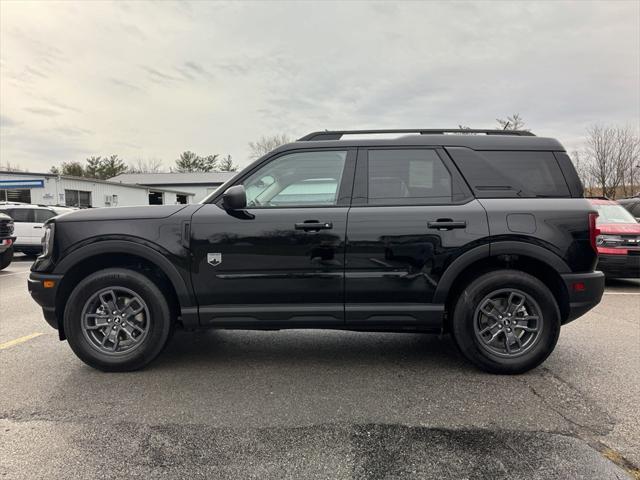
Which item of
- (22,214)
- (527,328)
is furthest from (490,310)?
(22,214)

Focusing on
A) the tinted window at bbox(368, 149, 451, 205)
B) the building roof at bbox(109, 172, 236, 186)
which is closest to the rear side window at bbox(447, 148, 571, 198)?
the tinted window at bbox(368, 149, 451, 205)

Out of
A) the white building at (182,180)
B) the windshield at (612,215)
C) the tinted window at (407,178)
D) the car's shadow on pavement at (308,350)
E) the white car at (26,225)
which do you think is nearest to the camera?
the tinted window at (407,178)

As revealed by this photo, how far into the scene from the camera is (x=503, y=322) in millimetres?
3742

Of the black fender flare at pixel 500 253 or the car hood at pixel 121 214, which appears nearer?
the black fender flare at pixel 500 253

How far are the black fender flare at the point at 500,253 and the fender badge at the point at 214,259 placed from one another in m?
1.82

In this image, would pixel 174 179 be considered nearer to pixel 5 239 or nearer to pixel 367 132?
pixel 5 239

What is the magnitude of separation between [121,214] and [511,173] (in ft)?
11.0

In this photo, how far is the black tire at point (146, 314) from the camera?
371 cm

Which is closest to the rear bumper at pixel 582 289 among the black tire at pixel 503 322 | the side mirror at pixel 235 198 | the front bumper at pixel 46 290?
the black tire at pixel 503 322

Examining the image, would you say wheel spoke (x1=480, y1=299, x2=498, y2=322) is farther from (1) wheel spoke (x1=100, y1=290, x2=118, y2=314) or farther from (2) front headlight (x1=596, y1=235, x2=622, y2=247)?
(2) front headlight (x1=596, y1=235, x2=622, y2=247)

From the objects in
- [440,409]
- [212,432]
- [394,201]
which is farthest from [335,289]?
[212,432]

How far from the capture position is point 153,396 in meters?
3.33

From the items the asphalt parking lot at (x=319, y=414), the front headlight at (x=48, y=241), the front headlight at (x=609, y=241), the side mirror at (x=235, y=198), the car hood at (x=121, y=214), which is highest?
the side mirror at (x=235, y=198)

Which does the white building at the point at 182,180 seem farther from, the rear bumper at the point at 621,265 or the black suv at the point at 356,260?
the black suv at the point at 356,260
